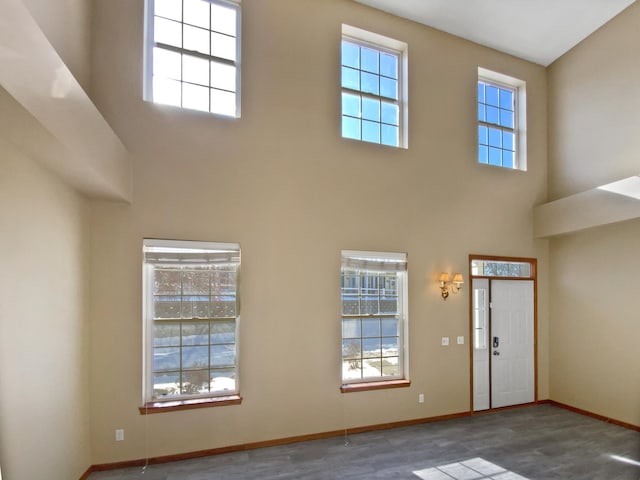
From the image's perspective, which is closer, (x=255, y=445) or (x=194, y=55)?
(x=255, y=445)

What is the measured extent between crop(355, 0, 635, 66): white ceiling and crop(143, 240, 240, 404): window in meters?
4.13

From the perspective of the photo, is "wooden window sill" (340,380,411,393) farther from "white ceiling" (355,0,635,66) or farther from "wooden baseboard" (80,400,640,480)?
"white ceiling" (355,0,635,66)

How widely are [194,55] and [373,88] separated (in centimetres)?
244

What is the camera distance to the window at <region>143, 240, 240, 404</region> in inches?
154

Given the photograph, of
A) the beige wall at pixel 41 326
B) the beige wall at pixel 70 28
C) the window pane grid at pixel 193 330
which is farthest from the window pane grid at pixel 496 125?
the beige wall at pixel 41 326

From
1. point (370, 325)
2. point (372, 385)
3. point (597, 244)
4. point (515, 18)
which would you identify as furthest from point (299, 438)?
point (515, 18)

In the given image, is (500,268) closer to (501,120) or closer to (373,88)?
(501,120)

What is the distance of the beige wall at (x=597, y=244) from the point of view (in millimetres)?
4984

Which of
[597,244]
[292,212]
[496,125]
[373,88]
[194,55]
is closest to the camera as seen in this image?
[194,55]

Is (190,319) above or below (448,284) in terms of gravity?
below

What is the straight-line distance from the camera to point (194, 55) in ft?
13.9

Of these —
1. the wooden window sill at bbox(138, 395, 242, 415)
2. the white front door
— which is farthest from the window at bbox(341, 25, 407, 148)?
the wooden window sill at bbox(138, 395, 242, 415)

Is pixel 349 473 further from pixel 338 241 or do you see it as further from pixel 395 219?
pixel 395 219

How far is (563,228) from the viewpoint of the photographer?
549cm
